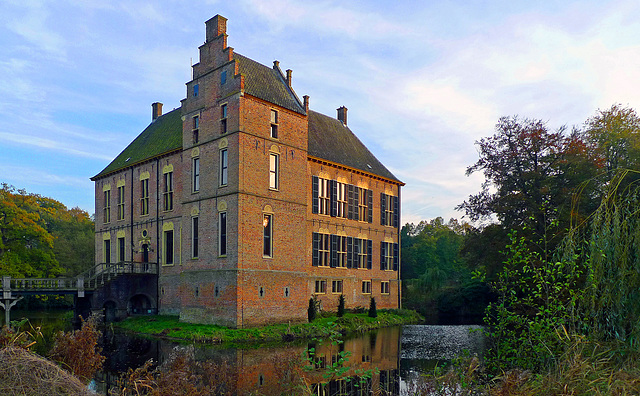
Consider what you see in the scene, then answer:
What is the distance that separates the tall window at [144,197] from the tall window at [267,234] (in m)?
9.82

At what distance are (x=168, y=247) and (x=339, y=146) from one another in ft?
40.7

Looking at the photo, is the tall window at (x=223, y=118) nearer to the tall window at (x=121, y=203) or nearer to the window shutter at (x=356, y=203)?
the window shutter at (x=356, y=203)

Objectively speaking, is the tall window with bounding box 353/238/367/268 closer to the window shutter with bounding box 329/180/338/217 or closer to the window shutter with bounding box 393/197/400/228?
the window shutter with bounding box 329/180/338/217

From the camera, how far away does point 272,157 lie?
24453 millimetres

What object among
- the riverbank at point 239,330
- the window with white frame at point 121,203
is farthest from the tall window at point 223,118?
the window with white frame at point 121,203

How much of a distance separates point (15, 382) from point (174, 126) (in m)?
26.3

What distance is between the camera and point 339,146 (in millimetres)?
32781

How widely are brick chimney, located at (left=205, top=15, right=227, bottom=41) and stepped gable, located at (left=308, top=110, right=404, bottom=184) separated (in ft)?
26.4

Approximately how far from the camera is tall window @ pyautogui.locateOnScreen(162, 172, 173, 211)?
2839cm

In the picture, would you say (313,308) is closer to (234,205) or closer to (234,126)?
(234,205)

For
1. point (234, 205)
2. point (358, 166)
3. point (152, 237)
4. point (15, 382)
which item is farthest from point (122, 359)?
point (358, 166)

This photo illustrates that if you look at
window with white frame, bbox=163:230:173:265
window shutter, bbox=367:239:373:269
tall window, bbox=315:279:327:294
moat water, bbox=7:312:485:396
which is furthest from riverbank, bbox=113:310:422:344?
window shutter, bbox=367:239:373:269

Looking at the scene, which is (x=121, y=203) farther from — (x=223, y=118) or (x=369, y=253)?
(x=369, y=253)

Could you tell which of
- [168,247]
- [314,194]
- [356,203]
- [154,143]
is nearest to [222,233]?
[168,247]
